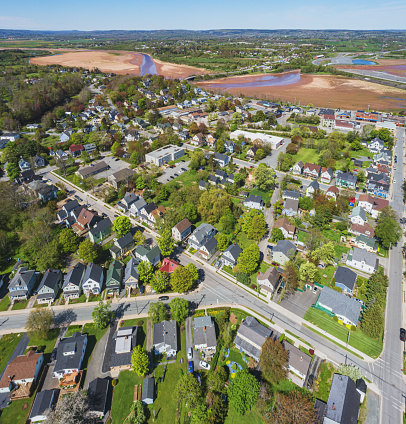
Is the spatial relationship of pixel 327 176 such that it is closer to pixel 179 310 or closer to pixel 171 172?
pixel 171 172

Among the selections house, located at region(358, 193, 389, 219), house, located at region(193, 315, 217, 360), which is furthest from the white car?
house, located at region(358, 193, 389, 219)

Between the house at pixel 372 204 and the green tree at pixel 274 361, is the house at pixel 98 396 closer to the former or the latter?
the green tree at pixel 274 361

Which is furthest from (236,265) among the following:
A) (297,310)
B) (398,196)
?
(398,196)

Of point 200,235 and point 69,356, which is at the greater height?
point 200,235

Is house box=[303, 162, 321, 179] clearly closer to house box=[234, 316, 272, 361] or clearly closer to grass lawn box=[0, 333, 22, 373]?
house box=[234, 316, 272, 361]

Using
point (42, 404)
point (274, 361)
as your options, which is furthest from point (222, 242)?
point (42, 404)
